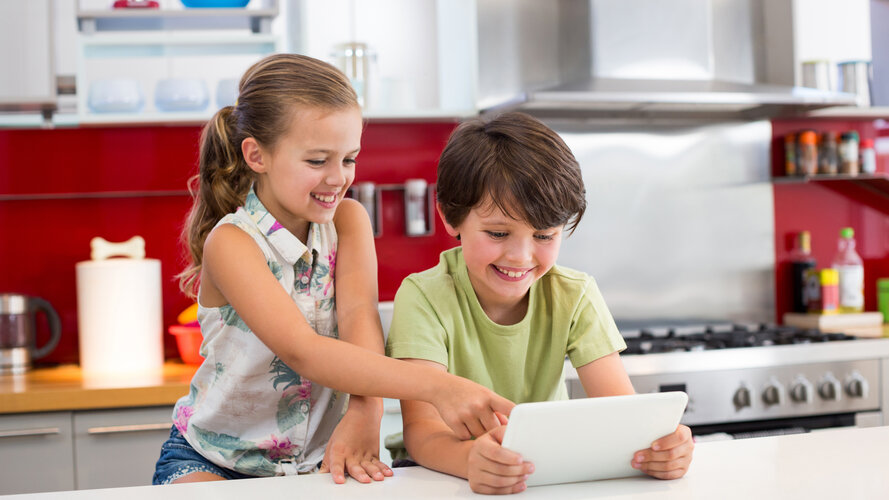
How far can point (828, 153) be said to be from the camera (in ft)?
9.59

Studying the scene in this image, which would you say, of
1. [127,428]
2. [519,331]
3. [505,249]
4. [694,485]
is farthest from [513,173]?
[127,428]

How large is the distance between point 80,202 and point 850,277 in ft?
8.34

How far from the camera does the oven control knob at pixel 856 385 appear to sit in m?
2.40

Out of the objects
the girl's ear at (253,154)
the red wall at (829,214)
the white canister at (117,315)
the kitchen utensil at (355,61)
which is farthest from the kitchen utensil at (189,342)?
the red wall at (829,214)

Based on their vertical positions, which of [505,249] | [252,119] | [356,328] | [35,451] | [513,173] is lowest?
[35,451]

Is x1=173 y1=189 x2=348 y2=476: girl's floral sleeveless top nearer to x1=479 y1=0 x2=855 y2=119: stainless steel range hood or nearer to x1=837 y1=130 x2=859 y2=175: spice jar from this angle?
x1=479 y1=0 x2=855 y2=119: stainless steel range hood

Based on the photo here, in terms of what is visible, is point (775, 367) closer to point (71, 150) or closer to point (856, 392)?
point (856, 392)

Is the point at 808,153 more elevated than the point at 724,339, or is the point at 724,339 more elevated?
the point at 808,153

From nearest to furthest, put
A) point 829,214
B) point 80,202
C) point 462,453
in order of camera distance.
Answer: point 462,453 < point 80,202 < point 829,214

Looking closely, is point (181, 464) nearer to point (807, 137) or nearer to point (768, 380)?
point (768, 380)

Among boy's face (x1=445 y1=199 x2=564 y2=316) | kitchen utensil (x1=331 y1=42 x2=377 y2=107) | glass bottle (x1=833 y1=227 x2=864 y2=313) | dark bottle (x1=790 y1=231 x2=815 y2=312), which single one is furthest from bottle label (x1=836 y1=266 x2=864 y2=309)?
boy's face (x1=445 y1=199 x2=564 y2=316)

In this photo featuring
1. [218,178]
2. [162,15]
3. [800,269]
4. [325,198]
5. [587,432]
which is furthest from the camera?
[800,269]

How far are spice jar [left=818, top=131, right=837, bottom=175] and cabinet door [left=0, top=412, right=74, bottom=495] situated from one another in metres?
2.48

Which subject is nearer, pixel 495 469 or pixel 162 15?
pixel 495 469
